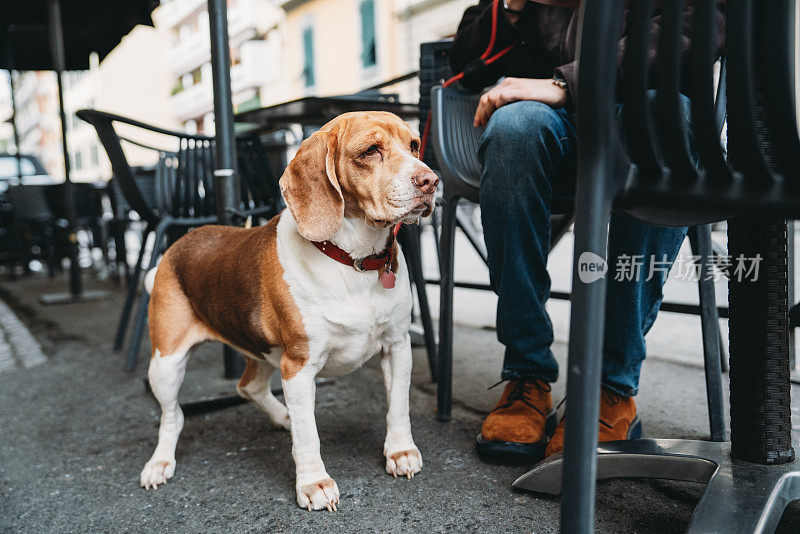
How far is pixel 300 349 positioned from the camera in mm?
1514

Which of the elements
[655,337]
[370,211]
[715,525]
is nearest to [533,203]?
[370,211]

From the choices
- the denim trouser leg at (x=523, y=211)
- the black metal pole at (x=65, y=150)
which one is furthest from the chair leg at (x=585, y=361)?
the black metal pole at (x=65, y=150)

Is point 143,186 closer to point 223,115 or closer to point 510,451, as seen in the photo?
point 223,115

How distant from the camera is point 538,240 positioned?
1629 millimetres

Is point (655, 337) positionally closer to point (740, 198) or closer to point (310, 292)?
point (310, 292)

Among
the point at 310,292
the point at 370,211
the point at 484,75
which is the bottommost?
the point at 310,292

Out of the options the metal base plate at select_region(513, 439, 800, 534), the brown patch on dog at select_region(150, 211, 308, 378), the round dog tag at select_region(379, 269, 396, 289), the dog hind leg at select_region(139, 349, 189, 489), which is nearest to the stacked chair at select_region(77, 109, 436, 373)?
the brown patch on dog at select_region(150, 211, 308, 378)

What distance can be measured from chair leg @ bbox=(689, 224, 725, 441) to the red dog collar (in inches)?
32.8

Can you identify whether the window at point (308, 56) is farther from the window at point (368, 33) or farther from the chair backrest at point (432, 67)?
the chair backrest at point (432, 67)

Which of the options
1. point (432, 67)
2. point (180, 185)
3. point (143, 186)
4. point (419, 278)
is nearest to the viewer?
point (419, 278)

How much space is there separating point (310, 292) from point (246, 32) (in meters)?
22.9

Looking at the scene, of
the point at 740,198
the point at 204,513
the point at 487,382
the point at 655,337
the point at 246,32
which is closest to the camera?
the point at 740,198

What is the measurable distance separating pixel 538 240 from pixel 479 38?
701 mm

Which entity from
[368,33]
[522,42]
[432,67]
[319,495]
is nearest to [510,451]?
[319,495]
